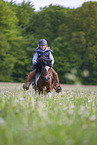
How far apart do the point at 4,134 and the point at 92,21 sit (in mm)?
40221

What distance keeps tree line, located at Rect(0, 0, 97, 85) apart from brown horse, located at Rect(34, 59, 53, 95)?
2841 centimetres

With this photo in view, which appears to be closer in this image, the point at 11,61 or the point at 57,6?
the point at 11,61

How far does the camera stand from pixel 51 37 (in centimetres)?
4812

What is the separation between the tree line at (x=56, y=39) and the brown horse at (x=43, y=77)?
93.2 feet

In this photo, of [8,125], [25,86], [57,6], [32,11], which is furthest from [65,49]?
[8,125]

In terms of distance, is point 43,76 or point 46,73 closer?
point 46,73

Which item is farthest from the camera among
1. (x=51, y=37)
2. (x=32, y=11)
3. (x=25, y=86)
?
(x=32, y=11)

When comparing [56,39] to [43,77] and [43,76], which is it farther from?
[43,76]

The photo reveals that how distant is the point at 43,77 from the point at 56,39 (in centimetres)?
3588

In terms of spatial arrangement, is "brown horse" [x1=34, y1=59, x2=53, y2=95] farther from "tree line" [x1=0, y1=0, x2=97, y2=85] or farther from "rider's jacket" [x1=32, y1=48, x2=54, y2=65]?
"tree line" [x1=0, y1=0, x2=97, y2=85]

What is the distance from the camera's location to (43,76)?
8570 mm

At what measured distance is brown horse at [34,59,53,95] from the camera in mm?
8484

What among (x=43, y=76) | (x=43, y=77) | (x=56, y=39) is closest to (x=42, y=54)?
(x=43, y=77)

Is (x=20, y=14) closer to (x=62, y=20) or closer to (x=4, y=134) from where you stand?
(x=62, y=20)
